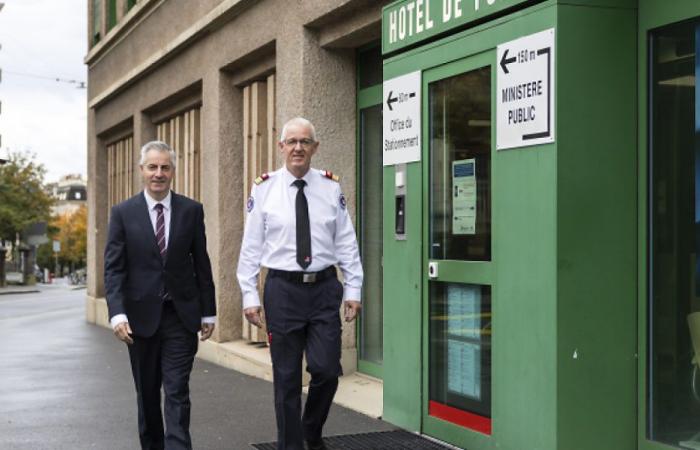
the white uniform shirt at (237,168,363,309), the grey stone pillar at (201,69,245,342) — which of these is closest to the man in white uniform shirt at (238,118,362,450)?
the white uniform shirt at (237,168,363,309)

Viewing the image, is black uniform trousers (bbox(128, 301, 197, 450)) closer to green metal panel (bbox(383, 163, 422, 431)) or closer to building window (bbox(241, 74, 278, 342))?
green metal panel (bbox(383, 163, 422, 431))

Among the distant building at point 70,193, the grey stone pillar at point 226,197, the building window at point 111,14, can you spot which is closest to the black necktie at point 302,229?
the grey stone pillar at point 226,197

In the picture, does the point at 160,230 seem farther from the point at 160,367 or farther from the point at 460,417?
the point at 460,417

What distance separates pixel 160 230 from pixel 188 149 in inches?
344

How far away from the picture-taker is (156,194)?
19.4ft

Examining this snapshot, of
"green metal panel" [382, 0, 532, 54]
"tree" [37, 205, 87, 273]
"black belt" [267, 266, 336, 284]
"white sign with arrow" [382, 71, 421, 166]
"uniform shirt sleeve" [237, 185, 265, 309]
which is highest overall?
"green metal panel" [382, 0, 532, 54]

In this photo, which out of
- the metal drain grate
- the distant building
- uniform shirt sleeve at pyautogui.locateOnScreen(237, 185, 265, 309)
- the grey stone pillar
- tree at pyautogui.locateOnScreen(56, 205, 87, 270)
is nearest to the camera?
uniform shirt sleeve at pyautogui.locateOnScreen(237, 185, 265, 309)

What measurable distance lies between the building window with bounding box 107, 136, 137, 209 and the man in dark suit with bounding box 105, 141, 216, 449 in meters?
11.7

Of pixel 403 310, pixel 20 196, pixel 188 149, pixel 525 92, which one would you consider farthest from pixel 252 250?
pixel 20 196

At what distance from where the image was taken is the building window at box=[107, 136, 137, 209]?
1820 centimetres

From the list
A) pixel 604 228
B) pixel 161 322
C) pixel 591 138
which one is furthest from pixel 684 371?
pixel 161 322

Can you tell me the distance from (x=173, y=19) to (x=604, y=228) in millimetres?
10039

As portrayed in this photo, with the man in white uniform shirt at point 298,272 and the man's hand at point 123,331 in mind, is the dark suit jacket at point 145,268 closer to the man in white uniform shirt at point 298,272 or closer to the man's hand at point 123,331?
the man's hand at point 123,331

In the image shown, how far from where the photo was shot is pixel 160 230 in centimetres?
589
